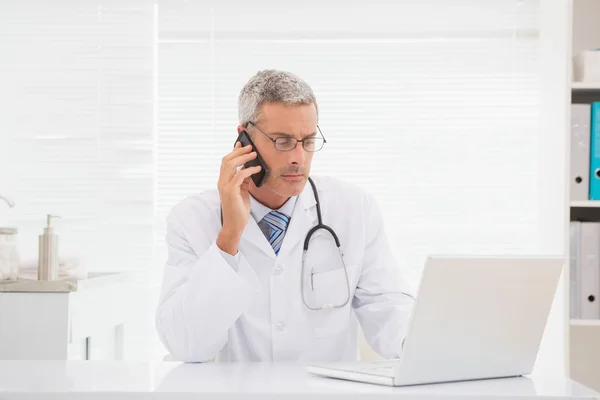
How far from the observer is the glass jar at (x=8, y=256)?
277 cm

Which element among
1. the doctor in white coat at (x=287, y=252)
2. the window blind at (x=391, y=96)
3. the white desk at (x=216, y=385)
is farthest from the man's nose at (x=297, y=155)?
the window blind at (x=391, y=96)

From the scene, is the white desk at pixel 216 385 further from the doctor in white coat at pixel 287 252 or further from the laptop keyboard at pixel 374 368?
the doctor in white coat at pixel 287 252

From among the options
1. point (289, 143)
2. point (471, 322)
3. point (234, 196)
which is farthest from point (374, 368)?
point (289, 143)

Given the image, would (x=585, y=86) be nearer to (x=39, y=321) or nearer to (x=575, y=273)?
(x=575, y=273)

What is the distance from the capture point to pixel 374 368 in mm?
1419

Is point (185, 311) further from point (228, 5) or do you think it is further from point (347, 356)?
point (228, 5)

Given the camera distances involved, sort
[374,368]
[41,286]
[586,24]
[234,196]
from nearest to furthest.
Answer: [374,368]
[234,196]
[41,286]
[586,24]

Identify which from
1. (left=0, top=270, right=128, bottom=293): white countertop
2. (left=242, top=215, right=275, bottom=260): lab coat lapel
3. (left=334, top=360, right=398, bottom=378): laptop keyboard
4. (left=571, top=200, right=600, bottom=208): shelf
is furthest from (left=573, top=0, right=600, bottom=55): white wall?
(left=334, top=360, right=398, bottom=378): laptop keyboard

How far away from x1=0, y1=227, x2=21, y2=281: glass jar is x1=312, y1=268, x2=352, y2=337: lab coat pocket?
1273 mm

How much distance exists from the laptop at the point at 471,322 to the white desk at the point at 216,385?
0.9 inches

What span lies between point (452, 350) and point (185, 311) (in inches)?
25.1

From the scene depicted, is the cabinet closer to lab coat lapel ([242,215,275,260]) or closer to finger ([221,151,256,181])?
lab coat lapel ([242,215,275,260])

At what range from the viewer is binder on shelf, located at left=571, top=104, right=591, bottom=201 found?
9.39ft

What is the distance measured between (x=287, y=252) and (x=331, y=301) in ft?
0.55
